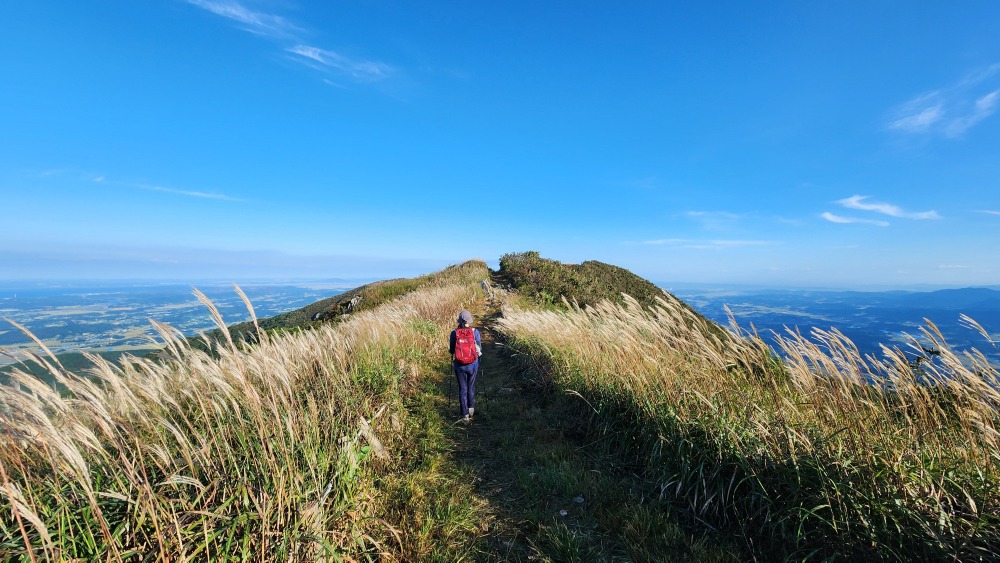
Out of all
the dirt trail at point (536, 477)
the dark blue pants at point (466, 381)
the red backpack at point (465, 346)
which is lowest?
the dirt trail at point (536, 477)

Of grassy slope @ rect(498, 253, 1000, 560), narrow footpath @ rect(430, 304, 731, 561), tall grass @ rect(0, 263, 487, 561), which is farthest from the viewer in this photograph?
narrow footpath @ rect(430, 304, 731, 561)

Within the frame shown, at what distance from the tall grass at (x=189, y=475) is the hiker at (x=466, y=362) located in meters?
1.61

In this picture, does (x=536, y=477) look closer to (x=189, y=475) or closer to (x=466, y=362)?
(x=466, y=362)

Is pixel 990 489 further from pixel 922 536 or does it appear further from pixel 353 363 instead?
pixel 353 363

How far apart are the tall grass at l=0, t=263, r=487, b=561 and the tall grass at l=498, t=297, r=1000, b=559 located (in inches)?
129

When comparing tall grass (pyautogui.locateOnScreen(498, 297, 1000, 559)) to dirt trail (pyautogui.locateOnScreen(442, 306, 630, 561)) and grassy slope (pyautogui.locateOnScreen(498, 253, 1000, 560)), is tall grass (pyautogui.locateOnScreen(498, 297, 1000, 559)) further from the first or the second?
dirt trail (pyautogui.locateOnScreen(442, 306, 630, 561))

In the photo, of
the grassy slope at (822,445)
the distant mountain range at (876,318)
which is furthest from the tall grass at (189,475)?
the distant mountain range at (876,318)

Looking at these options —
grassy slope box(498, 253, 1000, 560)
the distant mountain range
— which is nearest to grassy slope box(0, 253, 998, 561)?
grassy slope box(498, 253, 1000, 560)

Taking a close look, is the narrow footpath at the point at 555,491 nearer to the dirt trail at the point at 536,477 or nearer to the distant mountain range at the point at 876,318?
the dirt trail at the point at 536,477

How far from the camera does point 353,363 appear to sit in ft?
20.9

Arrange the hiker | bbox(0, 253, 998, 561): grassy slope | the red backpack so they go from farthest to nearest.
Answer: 1. the red backpack
2. the hiker
3. bbox(0, 253, 998, 561): grassy slope

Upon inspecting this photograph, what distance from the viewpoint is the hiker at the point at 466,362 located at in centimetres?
646

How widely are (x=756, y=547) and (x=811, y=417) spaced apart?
5.18 feet

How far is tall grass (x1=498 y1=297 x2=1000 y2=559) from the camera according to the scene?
266cm
